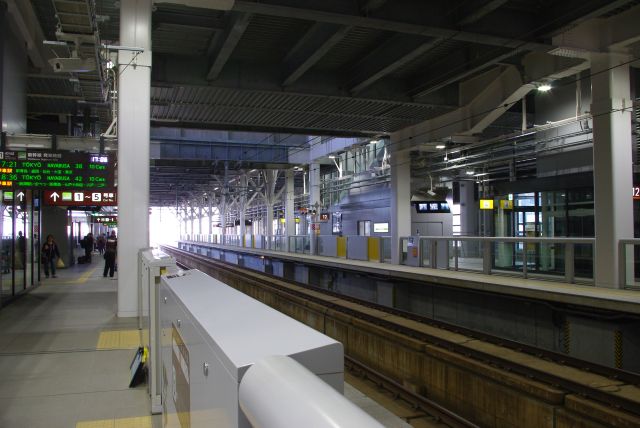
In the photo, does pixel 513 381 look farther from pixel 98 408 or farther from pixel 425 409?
pixel 98 408

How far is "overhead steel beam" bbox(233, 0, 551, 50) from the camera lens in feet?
34.1

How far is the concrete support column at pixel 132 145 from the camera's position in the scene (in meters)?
10.3

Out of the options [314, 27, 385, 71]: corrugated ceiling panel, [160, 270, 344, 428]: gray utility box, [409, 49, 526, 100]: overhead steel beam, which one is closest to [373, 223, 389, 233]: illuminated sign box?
[409, 49, 526, 100]: overhead steel beam

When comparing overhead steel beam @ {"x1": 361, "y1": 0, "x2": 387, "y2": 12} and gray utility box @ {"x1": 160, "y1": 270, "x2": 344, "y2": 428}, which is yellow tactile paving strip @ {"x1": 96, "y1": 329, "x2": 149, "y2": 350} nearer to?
gray utility box @ {"x1": 160, "y1": 270, "x2": 344, "y2": 428}

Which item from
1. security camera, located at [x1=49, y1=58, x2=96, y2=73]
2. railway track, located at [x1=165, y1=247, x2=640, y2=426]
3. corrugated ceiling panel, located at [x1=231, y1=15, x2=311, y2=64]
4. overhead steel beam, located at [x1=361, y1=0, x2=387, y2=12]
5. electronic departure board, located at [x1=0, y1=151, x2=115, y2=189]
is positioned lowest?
railway track, located at [x1=165, y1=247, x2=640, y2=426]

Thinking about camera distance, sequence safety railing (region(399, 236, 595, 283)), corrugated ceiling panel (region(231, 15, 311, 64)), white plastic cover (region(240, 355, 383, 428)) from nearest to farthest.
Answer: white plastic cover (region(240, 355, 383, 428)) → safety railing (region(399, 236, 595, 283)) → corrugated ceiling panel (region(231, 15, 311, 64))

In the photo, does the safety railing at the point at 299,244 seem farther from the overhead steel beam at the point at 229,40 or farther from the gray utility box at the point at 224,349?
the gray utility box at the point at 224,349

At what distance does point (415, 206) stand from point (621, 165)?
12.6 metres

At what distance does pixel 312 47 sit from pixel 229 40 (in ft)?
7.49

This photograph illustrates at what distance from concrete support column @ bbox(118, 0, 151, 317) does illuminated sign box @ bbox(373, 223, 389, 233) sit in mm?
18029

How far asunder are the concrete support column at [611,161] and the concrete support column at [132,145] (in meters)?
9.31

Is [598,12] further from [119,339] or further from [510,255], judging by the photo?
[119,339]

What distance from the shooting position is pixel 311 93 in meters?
16.5

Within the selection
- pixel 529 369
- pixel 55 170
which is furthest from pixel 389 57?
pixel 529 369
